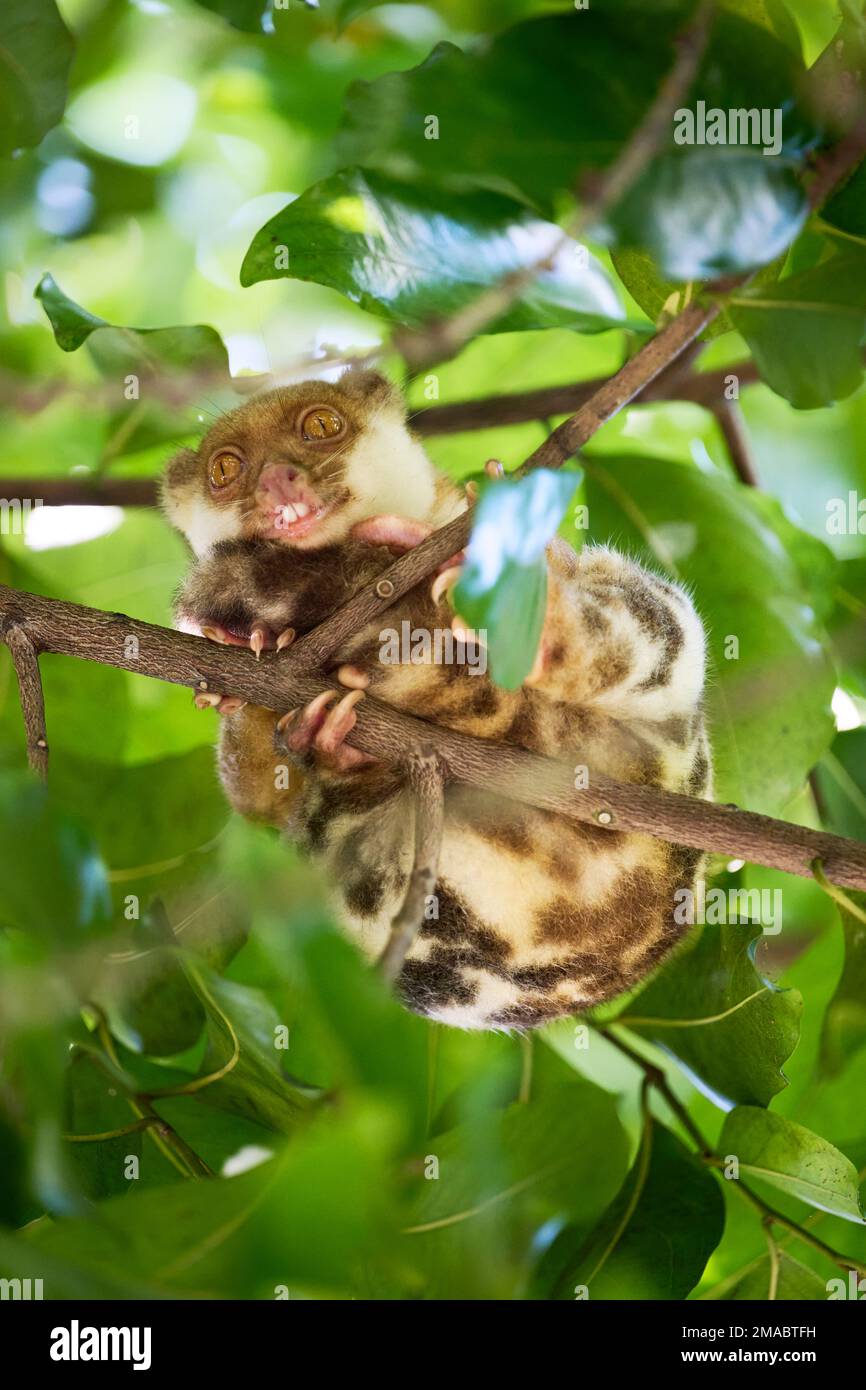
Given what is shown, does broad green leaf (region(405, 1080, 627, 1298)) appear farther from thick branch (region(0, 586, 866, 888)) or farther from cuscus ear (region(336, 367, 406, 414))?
cuscus ear (region(336, 367, 406, 414))

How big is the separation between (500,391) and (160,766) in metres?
1.37

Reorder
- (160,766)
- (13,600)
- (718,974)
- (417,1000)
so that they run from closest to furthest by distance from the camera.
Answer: (13,600)
(417,1000)
(718,974)
(160,766)

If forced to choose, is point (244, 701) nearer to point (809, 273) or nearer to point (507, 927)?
point (507, 927)

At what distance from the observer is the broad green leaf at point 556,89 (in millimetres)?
1874

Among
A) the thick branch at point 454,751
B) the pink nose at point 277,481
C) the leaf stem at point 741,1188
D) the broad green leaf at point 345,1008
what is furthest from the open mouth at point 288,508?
the leaf stem at point 741,1188

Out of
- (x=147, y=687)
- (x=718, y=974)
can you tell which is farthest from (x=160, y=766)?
(x=718, y=974)

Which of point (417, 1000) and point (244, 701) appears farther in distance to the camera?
point (417, 1000)

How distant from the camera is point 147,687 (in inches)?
125

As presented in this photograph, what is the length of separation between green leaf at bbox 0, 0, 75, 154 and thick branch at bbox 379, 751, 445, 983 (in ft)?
4.65

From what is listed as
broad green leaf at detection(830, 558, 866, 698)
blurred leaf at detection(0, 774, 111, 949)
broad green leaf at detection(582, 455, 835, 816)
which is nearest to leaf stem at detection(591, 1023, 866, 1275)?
broad green leaf at detection(582, 455, 835, 816)

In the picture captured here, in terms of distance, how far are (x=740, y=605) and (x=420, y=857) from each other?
1294mm

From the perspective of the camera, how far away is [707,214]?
1.99 meters

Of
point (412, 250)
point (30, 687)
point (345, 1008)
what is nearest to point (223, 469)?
point (412, 250)

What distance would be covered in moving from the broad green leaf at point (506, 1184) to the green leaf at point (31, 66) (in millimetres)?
1940
